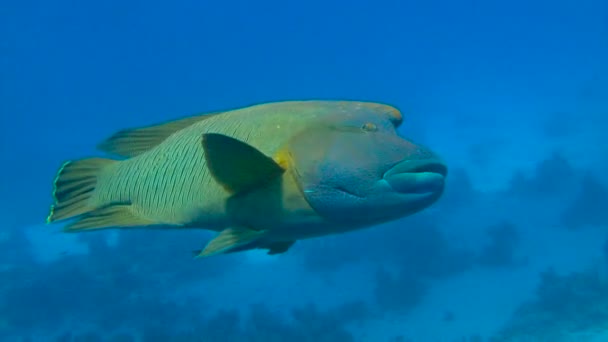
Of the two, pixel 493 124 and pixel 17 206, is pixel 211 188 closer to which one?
pixel 17 206

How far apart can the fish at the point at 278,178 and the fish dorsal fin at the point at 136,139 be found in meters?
0.22

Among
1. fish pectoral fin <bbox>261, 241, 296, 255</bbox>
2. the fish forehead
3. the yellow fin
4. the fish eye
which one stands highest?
the fish forehead

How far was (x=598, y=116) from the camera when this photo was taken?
41781 millimetres

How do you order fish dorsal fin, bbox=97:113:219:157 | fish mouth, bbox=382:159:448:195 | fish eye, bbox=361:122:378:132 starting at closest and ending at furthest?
fish mouth, bbox=382:159:448:195 < fish eye, bbox=361:122:378:132 < fish dorsal fin, bbox=97:113:219:157

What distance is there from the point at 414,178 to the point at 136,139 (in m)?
1.67

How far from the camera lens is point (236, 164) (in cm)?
221

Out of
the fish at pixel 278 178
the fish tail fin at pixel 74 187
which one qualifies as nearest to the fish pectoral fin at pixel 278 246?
the fish at pixel 278 178

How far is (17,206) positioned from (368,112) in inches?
1776

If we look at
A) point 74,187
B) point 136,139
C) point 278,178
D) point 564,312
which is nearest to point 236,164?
point 278,178

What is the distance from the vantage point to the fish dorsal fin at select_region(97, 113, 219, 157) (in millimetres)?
3156

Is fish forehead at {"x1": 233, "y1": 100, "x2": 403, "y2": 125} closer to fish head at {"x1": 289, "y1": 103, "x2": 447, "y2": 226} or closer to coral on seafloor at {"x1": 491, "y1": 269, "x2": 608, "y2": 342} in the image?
fish head at {"x1": 289, "y1": 103, "x2": 447, "y2": 226}

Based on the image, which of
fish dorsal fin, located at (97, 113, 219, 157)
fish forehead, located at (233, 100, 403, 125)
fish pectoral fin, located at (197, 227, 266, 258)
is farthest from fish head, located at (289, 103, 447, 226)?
fish dorsal fin, located at (97, 113, 219, 157)

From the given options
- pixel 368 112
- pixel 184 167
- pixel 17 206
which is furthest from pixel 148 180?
pixel 17 206

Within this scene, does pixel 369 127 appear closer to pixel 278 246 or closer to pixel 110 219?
pixel 278 246
